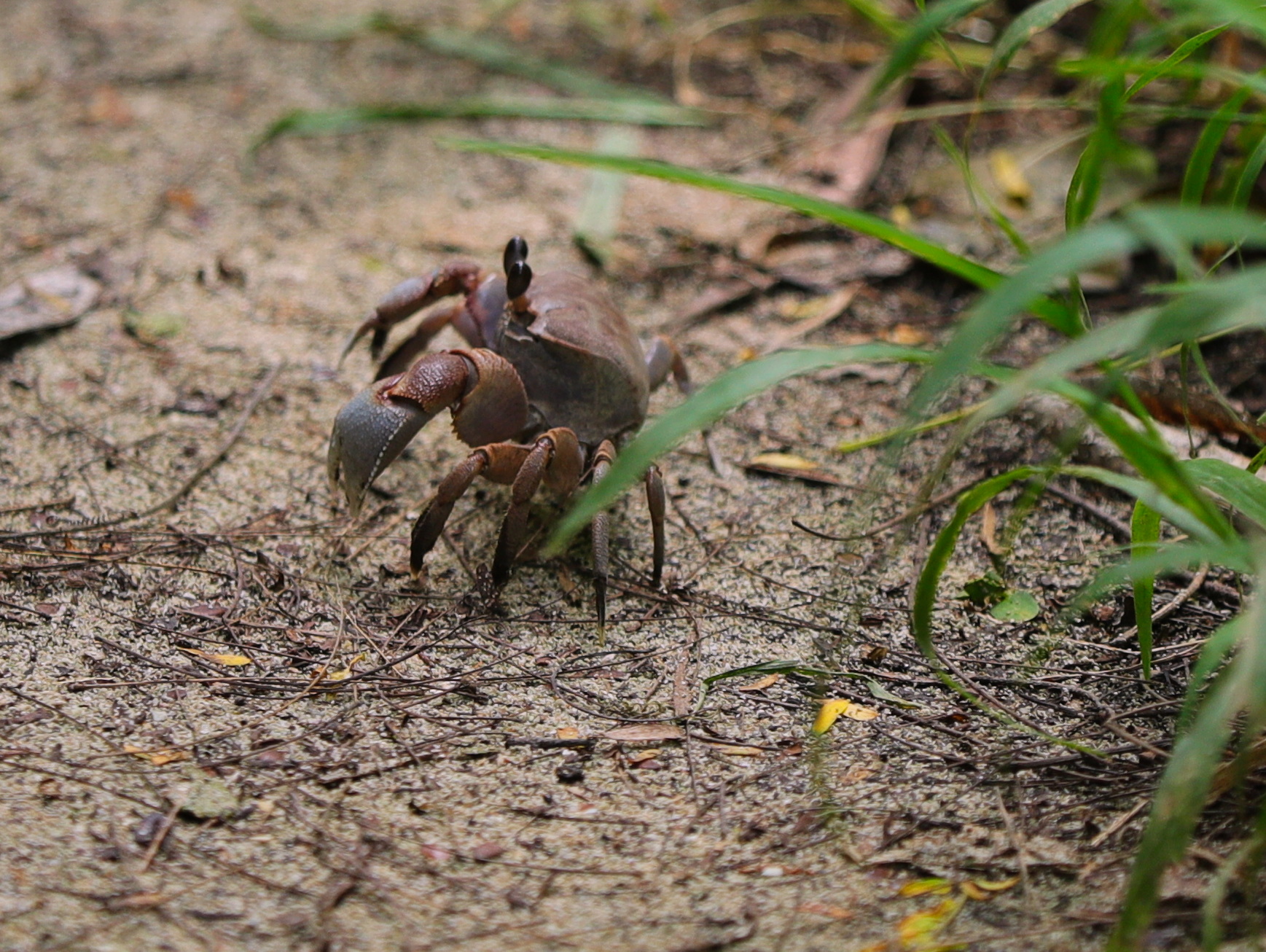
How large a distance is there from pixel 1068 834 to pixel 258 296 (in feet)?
9.15

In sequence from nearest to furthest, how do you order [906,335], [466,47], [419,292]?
[419,292] < [906,335] < [466,47]

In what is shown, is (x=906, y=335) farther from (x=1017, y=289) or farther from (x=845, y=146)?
(x=1017, y=289)

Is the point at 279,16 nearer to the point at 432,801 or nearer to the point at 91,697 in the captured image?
the point at 91,697

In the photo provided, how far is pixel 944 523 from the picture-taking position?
2816mm

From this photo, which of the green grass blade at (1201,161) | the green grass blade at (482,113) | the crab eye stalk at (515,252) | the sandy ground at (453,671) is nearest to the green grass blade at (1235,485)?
the sandy ground at (453,671)

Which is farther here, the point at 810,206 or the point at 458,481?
the point at 458,481

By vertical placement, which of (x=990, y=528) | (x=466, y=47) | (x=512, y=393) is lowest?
(x=990, y=528)

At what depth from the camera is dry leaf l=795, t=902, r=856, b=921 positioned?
1.76 metres

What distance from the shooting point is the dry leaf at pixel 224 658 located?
2.29m

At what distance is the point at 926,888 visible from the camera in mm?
1807

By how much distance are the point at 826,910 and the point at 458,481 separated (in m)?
1.16

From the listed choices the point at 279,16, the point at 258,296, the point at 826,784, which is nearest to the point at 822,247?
the point at 258,296

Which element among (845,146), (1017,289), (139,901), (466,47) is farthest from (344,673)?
(466,47)

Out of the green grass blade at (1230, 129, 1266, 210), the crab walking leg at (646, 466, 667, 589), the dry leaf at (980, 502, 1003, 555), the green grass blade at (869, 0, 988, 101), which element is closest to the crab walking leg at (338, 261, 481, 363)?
the crab walking leg at (646, 466, 667, 589)
